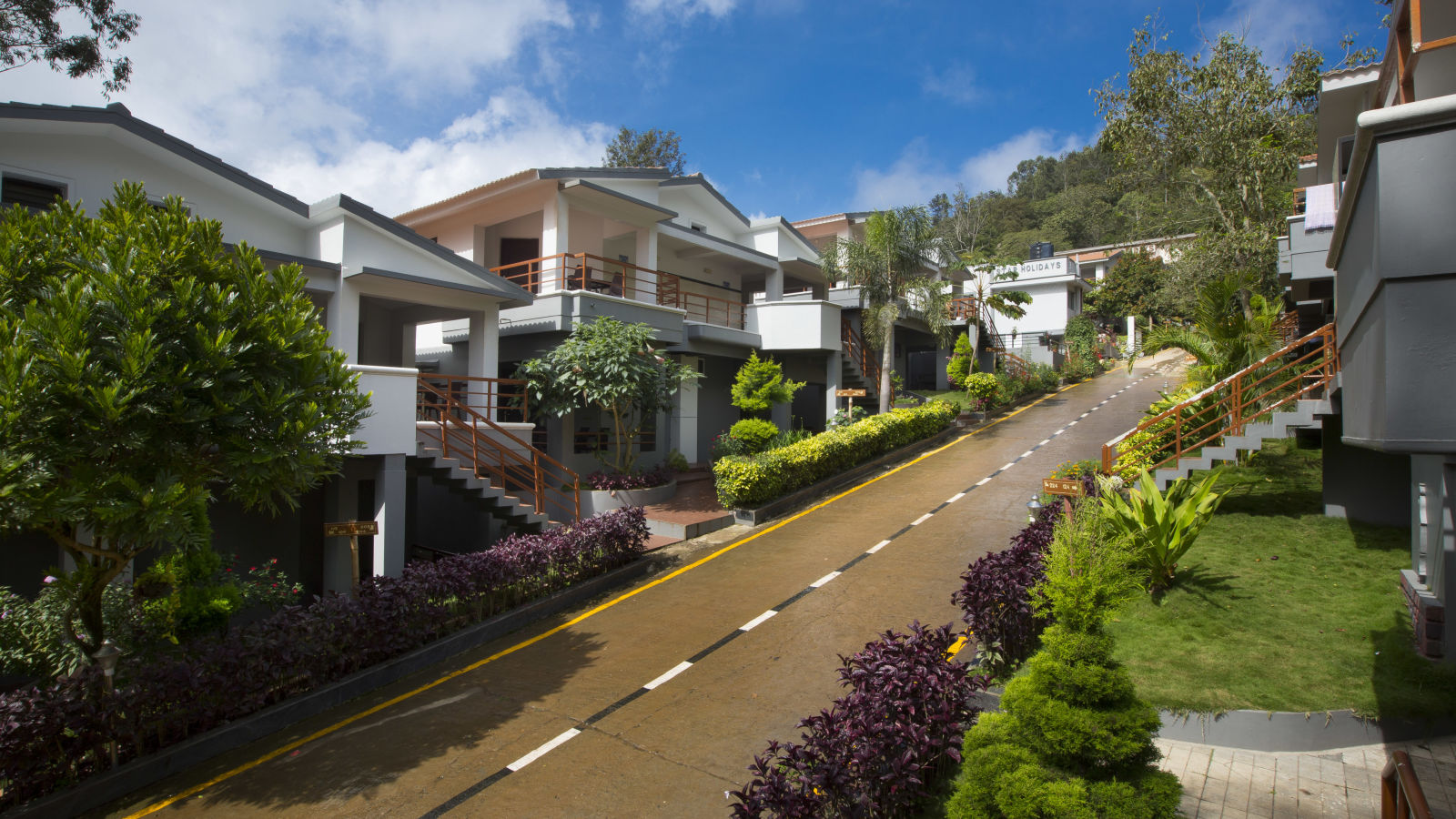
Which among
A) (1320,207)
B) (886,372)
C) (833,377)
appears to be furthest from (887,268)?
(1320,207)

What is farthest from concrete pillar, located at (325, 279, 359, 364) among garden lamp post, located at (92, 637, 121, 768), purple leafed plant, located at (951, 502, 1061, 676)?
purple leafed plant, located at (951, 502, 1061, 676)

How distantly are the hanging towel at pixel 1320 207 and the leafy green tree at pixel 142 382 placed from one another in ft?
43.6

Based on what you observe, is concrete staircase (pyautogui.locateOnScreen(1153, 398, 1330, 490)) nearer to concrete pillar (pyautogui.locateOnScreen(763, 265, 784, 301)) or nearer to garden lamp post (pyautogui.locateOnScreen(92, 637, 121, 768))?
garden lamp post (pyautogui.locateOnScreen(92, 637, 121, 768))

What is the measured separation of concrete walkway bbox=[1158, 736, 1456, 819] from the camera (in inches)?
189

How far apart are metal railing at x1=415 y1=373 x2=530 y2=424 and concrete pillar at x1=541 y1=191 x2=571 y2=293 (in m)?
2.56

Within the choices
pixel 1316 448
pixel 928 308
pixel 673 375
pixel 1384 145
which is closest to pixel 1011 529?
pixel 1316 448

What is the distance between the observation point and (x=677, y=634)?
898 cm

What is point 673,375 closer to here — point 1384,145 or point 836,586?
point 836,586

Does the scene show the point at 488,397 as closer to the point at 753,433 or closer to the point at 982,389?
the point at 753,433

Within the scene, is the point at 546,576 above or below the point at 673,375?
below

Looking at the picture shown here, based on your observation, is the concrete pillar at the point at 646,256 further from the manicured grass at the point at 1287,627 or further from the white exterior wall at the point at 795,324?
the manicured grass at the point at 1287,627

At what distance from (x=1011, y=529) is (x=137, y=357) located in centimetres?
1183

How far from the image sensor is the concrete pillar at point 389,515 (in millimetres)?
9953

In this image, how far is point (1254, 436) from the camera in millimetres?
10406
